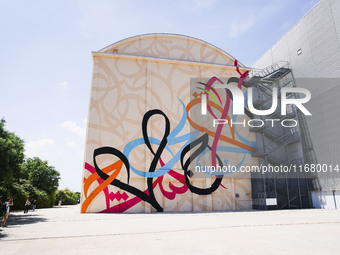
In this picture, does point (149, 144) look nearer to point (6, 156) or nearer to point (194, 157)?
point (194, 157)

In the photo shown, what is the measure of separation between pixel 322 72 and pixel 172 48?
15.2 metres

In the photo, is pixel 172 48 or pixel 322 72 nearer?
pixel 322 72

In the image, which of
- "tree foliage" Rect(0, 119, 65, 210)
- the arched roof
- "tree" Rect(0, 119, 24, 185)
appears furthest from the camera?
the arched roof

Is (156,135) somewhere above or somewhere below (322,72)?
below

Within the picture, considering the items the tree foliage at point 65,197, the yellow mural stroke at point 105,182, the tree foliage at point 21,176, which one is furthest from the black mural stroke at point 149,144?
the tree foliage at point 65,197

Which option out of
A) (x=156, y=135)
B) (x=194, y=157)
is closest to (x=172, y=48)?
(x=156, y=135)

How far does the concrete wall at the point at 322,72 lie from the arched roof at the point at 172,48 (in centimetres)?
666

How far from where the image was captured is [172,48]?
1072 inches

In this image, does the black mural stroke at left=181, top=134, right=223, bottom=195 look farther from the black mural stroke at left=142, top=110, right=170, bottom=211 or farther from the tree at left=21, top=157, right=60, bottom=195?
the tree at left=21, top=157, right=60, bottom=195

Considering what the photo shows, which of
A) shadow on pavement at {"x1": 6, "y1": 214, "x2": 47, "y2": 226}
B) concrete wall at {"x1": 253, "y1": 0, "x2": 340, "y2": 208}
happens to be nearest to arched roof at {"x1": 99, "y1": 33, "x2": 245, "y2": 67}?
concrete wall at {"x1": 253, "y1": 0, "x2": 340, "y2": 208}

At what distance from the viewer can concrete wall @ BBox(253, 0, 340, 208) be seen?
22328mm

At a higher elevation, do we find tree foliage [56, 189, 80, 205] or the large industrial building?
the large industrial building

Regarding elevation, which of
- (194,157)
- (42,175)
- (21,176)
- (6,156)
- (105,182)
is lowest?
(105,182)

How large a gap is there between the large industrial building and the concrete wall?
0.10 meters
